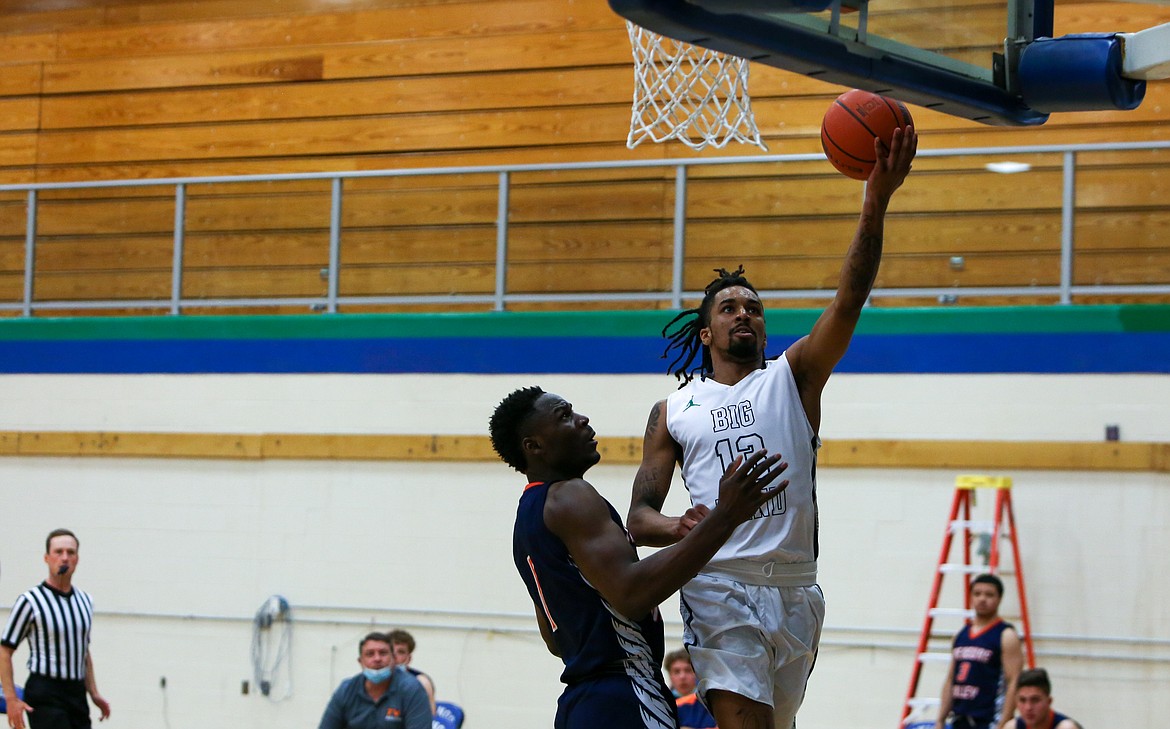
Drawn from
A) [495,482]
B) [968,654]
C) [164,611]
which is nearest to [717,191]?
[495,482]

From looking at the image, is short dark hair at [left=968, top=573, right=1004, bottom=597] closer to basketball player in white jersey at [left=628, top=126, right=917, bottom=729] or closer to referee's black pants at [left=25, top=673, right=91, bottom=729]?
basketball player in white jersey at [left=628, top=126, right=917, bottom=729]

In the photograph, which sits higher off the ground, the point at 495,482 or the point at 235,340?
the point at 235,340

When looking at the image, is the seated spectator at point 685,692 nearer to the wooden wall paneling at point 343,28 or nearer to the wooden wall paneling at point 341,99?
the wooden wall paneling at point 341,99

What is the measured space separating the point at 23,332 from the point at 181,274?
4.84 ft

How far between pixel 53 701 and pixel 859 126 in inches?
268

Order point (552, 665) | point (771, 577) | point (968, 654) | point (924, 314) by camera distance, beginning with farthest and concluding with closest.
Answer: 1. point (552, 665)
2. point (924, 314)
3. point (968, 654)
4. point (771, 577)

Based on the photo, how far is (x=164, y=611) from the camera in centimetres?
1125

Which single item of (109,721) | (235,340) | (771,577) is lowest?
(109,721)


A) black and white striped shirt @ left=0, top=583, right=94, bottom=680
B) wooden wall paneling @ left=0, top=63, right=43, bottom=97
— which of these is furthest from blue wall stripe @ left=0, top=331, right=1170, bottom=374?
wooden wall paneling @ left=0, top=63, right=43, bottom=97

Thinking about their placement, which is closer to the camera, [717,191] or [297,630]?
[717,191]

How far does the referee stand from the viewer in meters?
9.34

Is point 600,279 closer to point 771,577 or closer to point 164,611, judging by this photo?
point 164,611

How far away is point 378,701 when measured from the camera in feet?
30.0

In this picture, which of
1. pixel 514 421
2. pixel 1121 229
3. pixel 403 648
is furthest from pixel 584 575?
pixel 1121 229
